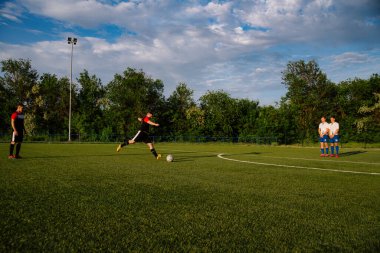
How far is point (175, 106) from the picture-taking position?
58.4m

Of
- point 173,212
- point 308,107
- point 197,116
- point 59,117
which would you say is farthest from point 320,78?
point 173,212

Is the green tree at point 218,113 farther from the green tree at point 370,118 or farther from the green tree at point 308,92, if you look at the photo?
the green tree at point 370,118

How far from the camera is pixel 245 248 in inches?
102

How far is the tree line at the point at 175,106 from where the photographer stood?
45.0m

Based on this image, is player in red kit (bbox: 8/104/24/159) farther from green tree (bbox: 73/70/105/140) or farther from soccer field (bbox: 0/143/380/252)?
green tree (bbox: 73/70/105/140)

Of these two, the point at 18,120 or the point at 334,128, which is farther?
the point at 334,128

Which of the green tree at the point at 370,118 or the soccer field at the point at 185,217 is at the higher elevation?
the green tree at the point at 370,118

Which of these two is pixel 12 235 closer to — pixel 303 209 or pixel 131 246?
pixel 131 246

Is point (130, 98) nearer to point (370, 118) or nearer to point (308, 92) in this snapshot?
point (308, 92)

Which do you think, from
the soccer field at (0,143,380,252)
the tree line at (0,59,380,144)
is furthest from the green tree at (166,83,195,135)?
the soccer field at (0,143,380,252)

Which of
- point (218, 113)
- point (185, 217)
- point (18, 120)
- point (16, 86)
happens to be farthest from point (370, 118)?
point (16, 86)

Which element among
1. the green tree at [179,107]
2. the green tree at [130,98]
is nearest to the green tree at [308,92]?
the green tree at [179,107]

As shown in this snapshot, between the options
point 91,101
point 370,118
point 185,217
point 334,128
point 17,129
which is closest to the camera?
point 185,217

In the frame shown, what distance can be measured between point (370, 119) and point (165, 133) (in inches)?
1287
